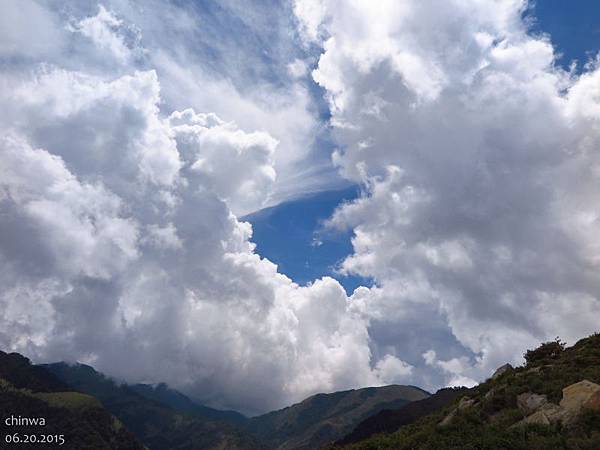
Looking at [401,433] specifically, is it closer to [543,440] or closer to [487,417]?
[487,417]

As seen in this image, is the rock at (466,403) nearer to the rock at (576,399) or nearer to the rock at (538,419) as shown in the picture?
the rock at (538,419)

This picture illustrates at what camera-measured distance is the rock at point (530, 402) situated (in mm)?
31881

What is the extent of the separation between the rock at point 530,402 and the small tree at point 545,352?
1607cm

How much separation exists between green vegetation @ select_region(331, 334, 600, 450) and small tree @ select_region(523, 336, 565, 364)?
0.19 m

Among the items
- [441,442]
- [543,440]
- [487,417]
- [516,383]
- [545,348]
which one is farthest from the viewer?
[545,348]

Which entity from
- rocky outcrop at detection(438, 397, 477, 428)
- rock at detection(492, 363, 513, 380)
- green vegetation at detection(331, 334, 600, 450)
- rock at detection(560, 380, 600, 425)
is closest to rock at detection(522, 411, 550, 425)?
green vegetation at detection(331, 334, 600, 450)

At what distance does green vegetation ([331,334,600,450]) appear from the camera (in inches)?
987

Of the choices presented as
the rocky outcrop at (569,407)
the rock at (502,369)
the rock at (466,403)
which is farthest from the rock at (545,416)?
the rock at (502,369)

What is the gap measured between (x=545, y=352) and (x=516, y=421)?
75.6 ft

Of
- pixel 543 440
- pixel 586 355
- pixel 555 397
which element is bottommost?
pixel 543 440

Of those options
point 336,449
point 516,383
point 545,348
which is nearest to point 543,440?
point 516,383

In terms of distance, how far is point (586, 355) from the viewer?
1672 inches

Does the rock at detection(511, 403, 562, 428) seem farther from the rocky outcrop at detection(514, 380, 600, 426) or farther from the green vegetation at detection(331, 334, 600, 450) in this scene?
the green vegetation at detection(331, 334, 600, 450)

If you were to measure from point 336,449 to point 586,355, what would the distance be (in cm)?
2440
